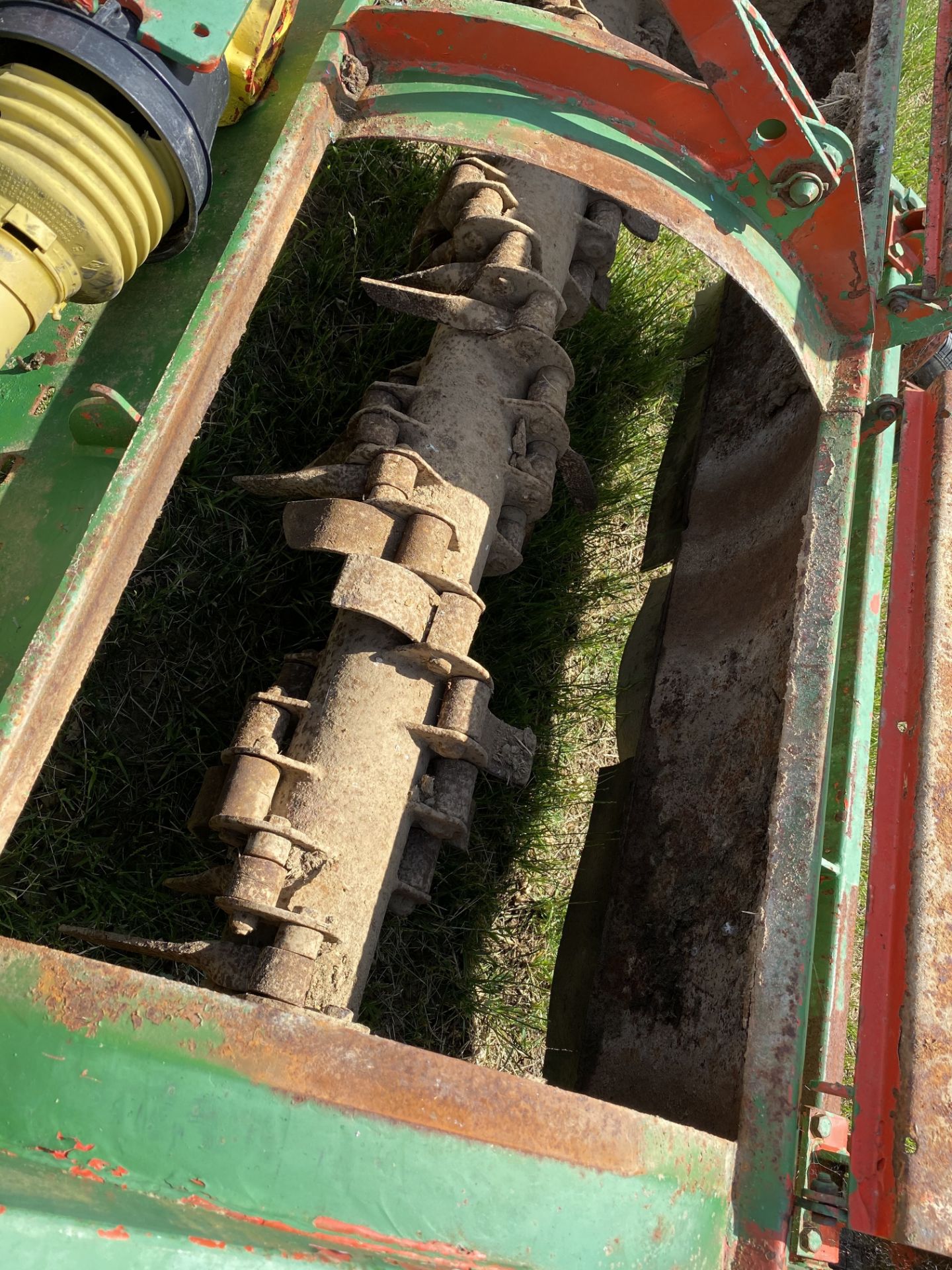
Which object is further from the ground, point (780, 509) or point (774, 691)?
point (780, 509)

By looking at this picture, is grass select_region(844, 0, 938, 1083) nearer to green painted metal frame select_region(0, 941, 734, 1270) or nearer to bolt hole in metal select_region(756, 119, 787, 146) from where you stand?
bolt hole in metal select_region(756, 119, 787, 146)

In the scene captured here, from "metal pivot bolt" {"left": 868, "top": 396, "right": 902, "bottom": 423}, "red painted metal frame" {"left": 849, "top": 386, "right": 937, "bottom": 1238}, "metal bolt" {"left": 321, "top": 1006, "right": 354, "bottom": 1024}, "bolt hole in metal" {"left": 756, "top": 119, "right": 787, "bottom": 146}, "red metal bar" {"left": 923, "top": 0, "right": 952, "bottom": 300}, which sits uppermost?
"red metal bar" {"left": 923, "top": 0, "right": 952, "bottom": 300}

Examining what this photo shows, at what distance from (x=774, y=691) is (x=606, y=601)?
90cm

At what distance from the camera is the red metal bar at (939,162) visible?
189 centimetres

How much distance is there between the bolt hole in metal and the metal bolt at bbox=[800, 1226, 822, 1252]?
153cm

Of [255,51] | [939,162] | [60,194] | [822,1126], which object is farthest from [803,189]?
[822,1126]

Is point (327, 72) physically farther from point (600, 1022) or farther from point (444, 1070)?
point (600, 1022)

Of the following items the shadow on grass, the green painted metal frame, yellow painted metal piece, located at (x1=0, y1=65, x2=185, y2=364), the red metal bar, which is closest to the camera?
the green painted metal frame

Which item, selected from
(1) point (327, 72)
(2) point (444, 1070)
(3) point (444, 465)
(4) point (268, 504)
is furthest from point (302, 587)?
(2) point (444, 1070)

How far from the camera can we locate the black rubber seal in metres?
1.27

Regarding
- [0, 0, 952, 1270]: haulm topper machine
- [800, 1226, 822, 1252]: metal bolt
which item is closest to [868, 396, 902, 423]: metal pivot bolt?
[0, 0, 952, 1270]: haulm topper machine

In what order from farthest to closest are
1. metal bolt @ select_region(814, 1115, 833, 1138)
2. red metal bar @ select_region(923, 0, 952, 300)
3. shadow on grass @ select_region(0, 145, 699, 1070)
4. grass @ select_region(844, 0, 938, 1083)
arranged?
1. grass @ select_region(844, 0, 938, 1083)
2. shadow on grass @ select_region(0, 145, 699, 1070)
3. red metal bar @ select_region(923, 0, 952, 300)
4. metal bolt @ select_region(814, 1115, 833, 1138)

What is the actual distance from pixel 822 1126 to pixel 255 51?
5.68ft

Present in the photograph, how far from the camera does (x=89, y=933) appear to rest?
1.68 meters
